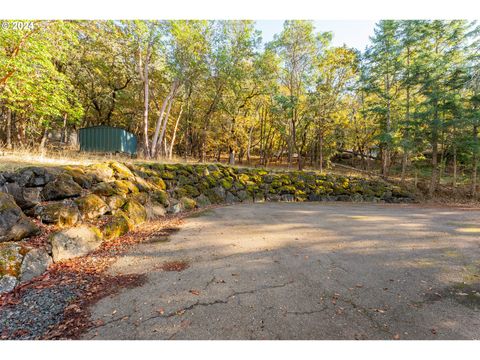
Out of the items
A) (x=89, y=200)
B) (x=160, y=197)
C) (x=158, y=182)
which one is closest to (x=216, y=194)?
(x=158, y=182)

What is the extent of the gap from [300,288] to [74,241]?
12.8 ft

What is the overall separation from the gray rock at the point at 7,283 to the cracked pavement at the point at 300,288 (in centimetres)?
118

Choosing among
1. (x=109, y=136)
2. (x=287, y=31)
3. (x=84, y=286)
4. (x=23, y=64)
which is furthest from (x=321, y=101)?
(x=84, y=286)

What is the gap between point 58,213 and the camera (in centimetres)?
433

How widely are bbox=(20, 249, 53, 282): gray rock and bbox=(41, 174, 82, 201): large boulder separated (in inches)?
71.7

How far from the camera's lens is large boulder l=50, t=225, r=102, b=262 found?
145 inches

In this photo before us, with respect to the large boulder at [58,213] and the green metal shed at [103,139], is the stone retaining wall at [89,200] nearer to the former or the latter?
the large boulder at [58,213]

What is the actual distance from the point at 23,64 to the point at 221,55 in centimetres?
1119

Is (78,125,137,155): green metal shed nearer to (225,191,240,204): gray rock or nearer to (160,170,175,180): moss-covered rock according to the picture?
(160,170,175,180): moss-covered rock

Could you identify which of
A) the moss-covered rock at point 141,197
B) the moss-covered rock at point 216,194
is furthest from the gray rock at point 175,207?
the moss-covered rock at point 216,194

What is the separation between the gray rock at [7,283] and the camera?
2.79m

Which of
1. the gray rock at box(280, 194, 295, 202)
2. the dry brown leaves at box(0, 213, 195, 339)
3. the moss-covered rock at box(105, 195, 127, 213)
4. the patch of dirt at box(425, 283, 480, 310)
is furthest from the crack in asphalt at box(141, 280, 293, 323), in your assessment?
the gray rock at box(280, 194, 295, 202)

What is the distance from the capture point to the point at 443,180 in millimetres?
18031

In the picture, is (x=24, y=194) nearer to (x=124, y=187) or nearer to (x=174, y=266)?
(x=124, y=187)
